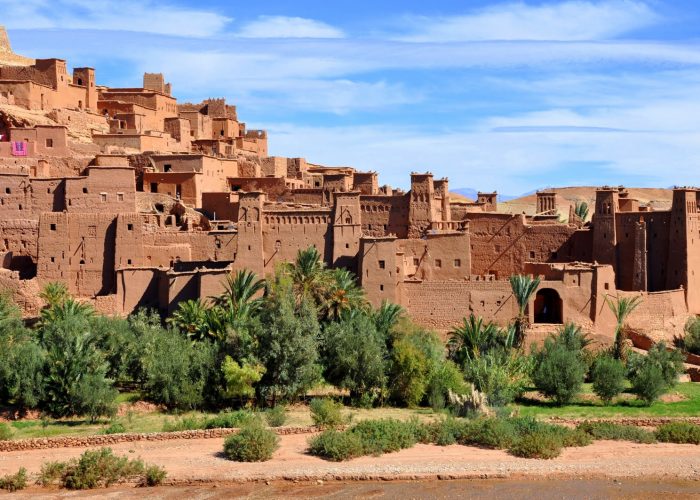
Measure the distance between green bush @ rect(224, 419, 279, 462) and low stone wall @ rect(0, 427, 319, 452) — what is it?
1170 millimetres

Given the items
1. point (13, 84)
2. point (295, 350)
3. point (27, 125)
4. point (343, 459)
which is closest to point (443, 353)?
point (295, 350)

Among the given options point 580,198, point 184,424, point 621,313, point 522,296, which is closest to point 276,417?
point 184,424

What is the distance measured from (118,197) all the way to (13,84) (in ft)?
29.1

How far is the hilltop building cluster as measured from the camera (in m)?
34.8

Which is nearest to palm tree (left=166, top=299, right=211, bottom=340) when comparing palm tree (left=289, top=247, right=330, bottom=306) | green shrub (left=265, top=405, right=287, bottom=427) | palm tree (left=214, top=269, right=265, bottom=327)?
palm tree (left=214, top=269, right=265, bottom=327)

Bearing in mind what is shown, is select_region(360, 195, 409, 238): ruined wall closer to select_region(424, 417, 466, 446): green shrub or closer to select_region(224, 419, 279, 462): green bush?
select_region(424, 417, 466, 446): green shrub

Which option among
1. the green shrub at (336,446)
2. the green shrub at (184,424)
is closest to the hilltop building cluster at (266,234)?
the green shrub at (184,424)

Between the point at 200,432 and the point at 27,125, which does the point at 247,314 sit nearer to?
the point at 200,432

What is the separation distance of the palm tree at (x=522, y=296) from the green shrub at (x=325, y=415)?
8656 mm

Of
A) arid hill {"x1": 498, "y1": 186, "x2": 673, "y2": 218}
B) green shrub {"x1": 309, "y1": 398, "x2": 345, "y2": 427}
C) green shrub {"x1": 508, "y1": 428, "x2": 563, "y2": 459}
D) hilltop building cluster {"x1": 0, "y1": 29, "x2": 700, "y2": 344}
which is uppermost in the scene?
arid hill {"x1": 498, "y1": 186, "x2": 673, "y2": 218}

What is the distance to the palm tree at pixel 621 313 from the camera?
34.8 m

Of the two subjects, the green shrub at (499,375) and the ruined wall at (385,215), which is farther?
the ruined wall at (385,215)

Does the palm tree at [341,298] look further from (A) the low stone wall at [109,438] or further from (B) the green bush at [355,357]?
(A) the low stone wall at [109,438]

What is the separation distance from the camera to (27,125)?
39.2 m
